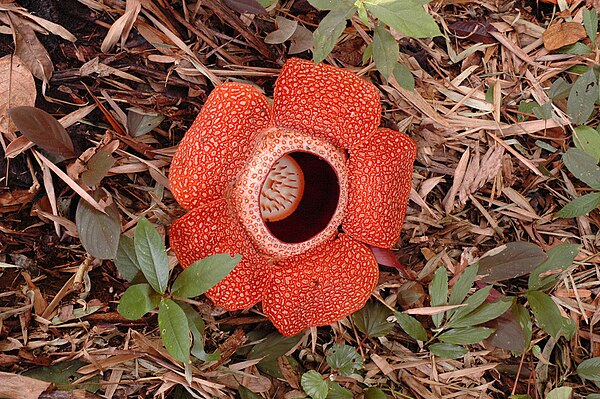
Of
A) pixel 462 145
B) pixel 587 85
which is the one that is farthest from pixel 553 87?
pixel 462 145

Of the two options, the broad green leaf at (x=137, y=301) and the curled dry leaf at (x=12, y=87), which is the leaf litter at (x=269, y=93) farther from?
the broad green leaf at (x=137, y=301)

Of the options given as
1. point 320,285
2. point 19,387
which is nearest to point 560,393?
point 320,285

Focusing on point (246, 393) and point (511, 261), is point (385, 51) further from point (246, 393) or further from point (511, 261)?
point (246, 393)

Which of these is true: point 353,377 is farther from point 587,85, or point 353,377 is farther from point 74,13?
point 74,13

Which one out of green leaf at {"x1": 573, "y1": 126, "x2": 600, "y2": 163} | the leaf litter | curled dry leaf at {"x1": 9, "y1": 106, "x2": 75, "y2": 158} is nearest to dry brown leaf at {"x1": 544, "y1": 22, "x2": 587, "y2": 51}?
the leaf litter

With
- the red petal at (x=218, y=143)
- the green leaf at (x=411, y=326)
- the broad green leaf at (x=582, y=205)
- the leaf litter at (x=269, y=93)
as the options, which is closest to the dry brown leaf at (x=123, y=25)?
the leaf litter at (x=269, y=93)

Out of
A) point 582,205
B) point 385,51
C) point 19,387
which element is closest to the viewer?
point 19,387
